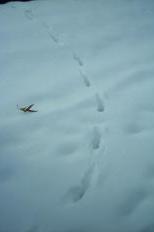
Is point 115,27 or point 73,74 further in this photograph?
point 115,27

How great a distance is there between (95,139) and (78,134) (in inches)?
4.4

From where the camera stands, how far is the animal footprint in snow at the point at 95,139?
4.76ft

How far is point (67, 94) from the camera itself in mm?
1909

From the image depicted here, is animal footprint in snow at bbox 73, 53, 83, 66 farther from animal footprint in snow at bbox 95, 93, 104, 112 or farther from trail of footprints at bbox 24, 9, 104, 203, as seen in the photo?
animal footprint in snow at bbox 95, 93, 104, 112

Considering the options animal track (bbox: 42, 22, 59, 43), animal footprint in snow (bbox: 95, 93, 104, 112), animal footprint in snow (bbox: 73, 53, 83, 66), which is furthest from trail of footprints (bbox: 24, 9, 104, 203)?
animal track (bbox: 42, 22, 59, 43)

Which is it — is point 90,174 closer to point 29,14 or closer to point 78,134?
point 78,134

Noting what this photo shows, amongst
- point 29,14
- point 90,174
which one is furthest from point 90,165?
point 29,14

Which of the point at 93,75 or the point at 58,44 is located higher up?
the point at 58,44

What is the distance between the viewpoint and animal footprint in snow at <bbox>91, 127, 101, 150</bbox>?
1.45 metres

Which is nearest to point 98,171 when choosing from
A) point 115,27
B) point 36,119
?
point 36,119

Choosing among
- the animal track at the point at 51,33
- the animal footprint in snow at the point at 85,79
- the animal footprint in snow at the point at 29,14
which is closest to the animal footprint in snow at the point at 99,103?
the animal footprint in snow at the point at 85,79

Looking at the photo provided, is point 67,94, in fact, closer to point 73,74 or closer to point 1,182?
point 73,74

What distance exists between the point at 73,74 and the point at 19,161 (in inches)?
40.9

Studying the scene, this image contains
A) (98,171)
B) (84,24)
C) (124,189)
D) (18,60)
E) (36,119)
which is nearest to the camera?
(124,189)
